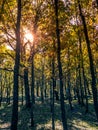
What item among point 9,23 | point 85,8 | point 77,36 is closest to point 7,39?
point 9,23

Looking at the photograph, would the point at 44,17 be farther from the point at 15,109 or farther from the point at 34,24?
the point at 15,109

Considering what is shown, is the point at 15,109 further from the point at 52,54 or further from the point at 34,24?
the point at 34,24

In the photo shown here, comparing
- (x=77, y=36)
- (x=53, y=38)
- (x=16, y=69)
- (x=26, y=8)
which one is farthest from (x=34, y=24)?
(x=16, y=69)

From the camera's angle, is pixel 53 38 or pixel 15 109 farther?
pixel 53 38

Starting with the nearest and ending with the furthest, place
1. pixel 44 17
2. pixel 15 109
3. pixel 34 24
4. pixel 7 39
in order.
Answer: pixel 15 109, pixel 44 17, pixel 34 24, pixel 7 39

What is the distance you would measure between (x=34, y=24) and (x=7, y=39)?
3982mm

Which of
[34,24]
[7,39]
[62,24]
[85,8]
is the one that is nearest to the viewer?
[62,24]

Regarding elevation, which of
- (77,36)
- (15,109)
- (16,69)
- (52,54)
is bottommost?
(15,109)

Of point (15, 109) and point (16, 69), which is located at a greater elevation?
point (16, 69)

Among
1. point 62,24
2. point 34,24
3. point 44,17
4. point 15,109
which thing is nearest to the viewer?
point 15,109

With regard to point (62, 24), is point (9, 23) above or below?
above

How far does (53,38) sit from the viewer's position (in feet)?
74.7

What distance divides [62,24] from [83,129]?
931 centimetres

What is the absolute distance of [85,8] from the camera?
70.8 feet
